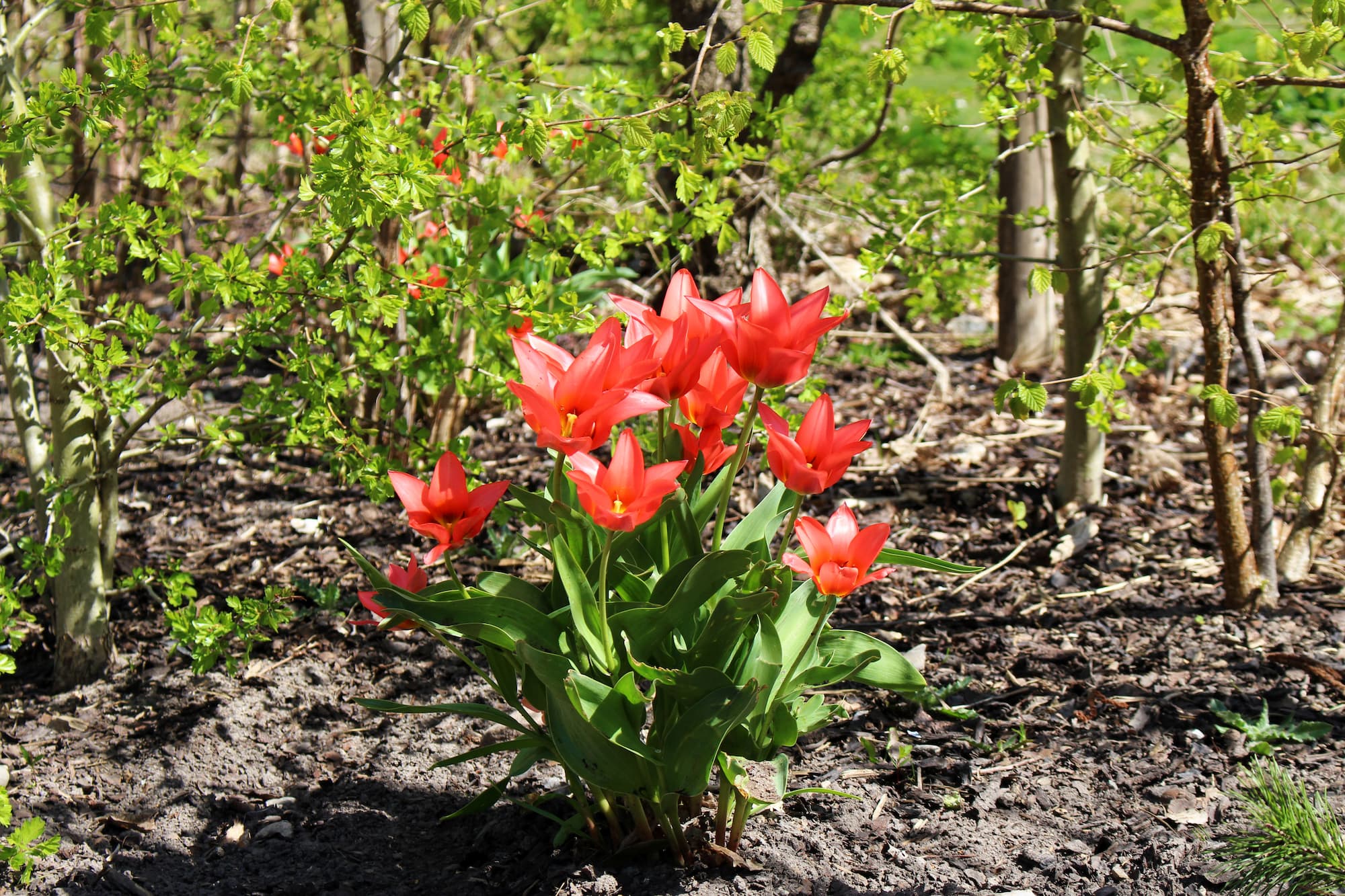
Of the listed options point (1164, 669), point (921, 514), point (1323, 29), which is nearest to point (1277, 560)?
point (1164, 669)

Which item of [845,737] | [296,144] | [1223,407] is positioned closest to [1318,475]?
[1223,407]

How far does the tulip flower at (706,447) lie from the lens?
177cm

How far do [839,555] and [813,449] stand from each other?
17 centimetres

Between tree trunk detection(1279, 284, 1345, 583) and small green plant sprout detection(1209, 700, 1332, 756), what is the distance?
684mm

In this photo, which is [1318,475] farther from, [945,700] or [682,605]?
[682,605]

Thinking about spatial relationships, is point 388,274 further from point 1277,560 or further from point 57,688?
point 1277,560

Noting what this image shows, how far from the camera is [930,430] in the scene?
416 cm

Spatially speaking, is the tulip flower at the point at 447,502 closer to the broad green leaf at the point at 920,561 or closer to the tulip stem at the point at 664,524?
the tulip stem at the point at 664,524

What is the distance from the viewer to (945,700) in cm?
264

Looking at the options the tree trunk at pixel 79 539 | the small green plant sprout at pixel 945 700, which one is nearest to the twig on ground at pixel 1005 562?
the small green plant sprout at pixel 945 700

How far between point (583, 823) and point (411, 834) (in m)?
0.42

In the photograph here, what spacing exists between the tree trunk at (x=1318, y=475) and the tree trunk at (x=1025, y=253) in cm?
152

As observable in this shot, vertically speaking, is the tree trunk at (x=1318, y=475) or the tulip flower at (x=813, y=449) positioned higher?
the tulip flower at (x=813, y=449)

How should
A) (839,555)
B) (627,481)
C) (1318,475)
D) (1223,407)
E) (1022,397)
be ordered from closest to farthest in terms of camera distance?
(627,481) < (839,555) < (1022,397) < (1223,407) < (1318,475)
